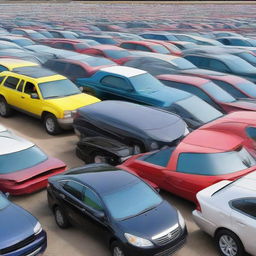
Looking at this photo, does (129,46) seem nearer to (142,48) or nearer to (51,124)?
(142,48)

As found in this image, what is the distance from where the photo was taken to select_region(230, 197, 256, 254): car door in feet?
19.9

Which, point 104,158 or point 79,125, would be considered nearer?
point 104,158

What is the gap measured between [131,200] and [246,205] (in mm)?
1749

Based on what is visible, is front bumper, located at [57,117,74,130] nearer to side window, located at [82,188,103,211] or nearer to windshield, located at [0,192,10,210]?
windshield, located at [0,192,10,210]

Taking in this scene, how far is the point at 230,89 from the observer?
1362cm

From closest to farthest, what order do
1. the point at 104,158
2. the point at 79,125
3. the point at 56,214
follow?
the point at 56,214
the point at 104,158
the point at 79,125

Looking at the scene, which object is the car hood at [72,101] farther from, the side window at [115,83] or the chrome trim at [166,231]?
the chrome trim at [166,231]

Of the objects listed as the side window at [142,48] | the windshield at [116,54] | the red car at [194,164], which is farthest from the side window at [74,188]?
the side window at [142,48]

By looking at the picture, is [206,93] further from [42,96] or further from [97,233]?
[97,233]

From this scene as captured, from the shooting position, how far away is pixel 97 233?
6684 mm

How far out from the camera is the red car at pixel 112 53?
18234 millimetres

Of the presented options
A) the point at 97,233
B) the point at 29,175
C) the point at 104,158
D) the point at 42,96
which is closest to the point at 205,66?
the point at 42,96

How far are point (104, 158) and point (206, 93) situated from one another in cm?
471

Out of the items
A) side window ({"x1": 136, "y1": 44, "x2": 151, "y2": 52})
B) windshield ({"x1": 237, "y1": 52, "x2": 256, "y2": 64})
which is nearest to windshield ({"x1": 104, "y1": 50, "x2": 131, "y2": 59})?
side window ({"x1": 136, "y1": 44, "x2": 151, "y2": 52})
